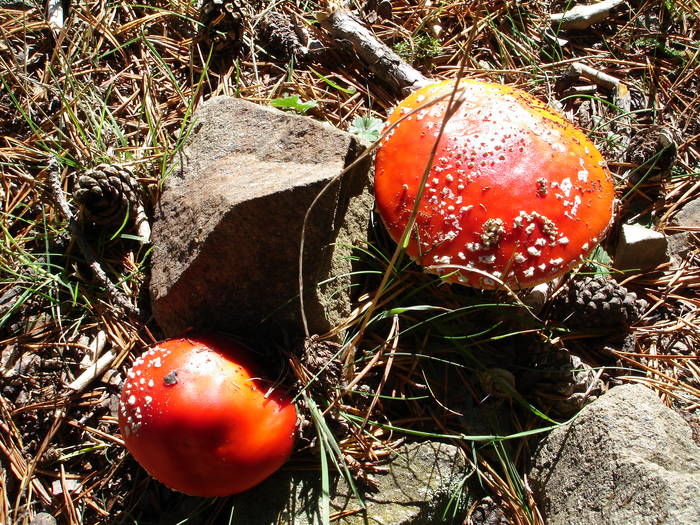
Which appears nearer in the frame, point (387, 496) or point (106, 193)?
point (387, 496)

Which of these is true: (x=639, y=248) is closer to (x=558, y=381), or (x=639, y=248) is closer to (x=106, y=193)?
(x=558, y=381)

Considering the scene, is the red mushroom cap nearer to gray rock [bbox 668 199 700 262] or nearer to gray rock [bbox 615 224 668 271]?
gray rock [bbox 615 224 668 271]

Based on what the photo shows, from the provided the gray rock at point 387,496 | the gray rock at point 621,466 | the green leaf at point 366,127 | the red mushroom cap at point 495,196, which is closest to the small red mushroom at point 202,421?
the gray rock at point 387,496

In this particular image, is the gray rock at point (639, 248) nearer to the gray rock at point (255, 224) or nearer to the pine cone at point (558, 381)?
the pine cone at point (558, 381)

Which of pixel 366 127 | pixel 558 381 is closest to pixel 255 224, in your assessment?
pixel 366 127

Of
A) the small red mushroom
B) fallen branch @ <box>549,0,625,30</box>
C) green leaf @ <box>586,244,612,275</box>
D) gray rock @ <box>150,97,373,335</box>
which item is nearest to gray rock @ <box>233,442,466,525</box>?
the small red mushroom
